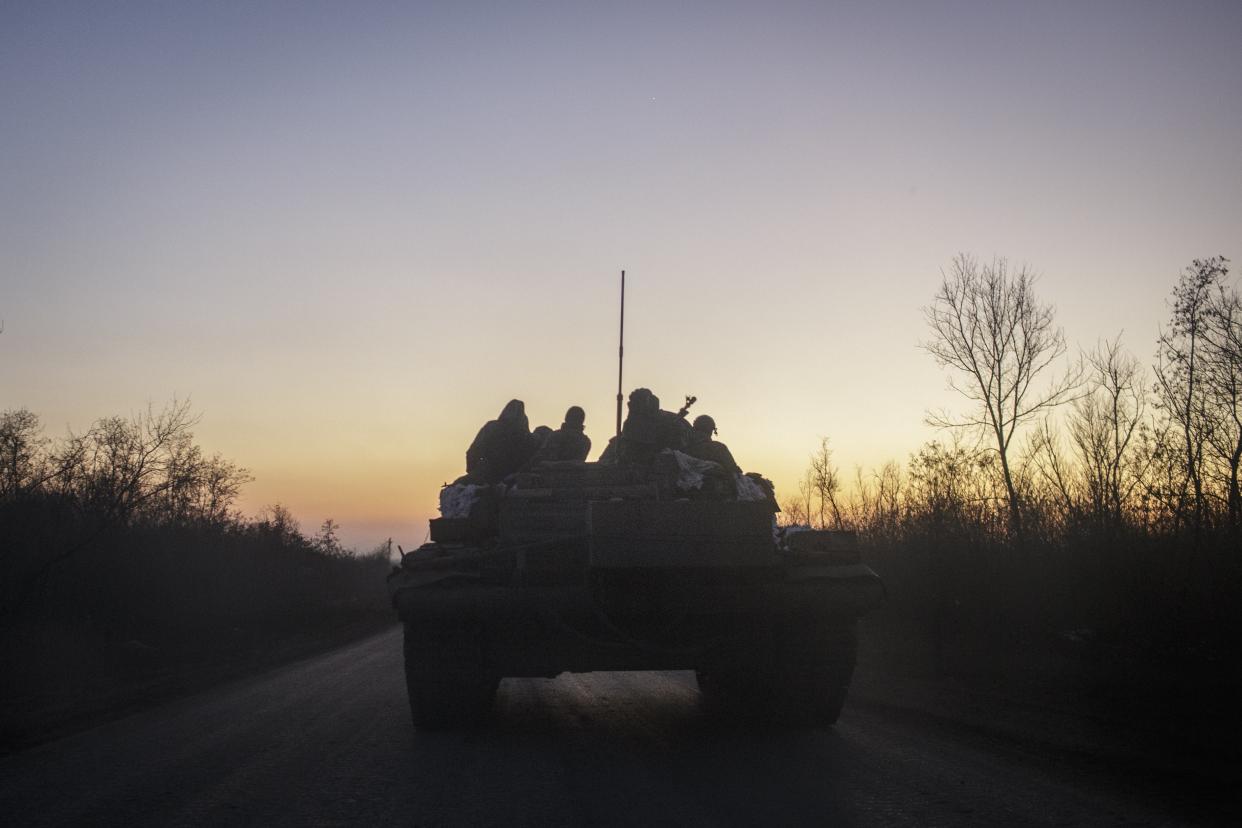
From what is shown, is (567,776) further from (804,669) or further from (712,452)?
(712,452)

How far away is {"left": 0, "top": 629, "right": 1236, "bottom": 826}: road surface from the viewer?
Result: 5.84 meters

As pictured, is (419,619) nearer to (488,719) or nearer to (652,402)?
(488,719)

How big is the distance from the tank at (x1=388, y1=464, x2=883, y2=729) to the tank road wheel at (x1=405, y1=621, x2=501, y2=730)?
1 centimetres

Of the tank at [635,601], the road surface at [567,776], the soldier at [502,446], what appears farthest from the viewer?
the soldier at [502,446]

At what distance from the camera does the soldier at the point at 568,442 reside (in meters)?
11.9

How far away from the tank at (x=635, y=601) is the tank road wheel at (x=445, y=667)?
0.01 meters

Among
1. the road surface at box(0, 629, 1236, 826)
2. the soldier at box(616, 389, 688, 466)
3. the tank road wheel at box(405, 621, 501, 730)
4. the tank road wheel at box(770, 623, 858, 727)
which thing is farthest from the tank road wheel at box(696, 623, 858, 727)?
the soldier at box(616, 389, 688, 466)

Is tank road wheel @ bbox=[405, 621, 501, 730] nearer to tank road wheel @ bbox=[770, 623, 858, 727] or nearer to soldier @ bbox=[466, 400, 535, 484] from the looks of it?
tank road wheel @ bbox=[770, 623, 858, 727]

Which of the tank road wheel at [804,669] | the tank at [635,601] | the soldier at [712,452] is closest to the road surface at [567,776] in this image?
the tank road wheel at [804,669]

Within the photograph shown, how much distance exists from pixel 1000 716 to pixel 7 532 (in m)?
17.2

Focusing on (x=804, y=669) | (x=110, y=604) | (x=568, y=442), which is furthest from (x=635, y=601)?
(x=110, y=604)

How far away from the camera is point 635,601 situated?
8484mm

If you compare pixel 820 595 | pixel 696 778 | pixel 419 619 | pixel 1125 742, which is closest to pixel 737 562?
pixel 820 595

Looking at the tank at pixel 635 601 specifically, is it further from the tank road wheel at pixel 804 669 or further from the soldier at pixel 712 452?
the soldier at pixel 712 452
